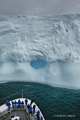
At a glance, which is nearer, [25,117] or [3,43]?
[25,117]

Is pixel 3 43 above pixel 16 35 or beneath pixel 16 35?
beneath

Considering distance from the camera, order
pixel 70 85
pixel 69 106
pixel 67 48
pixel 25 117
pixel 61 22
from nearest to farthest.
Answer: pixel 25 117 → pixel 69 106 → pixel 70 85 → pixel 67 48 → pixel 61 22

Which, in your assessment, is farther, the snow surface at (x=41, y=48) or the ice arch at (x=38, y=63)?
the ice arch at (x=38, y=63)

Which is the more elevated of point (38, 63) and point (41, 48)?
point (41, 48)

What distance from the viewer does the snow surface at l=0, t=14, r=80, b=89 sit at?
551 inches

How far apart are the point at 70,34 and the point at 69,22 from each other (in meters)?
2.35

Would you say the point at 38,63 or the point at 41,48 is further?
the point at 38,63

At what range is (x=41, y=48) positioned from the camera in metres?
15.6

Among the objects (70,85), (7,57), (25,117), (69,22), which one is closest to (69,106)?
(25,117)

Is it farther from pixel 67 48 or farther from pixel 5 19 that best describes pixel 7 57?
pixel 67 48

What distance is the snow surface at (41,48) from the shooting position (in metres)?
14.0

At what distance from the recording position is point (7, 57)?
1587 cm

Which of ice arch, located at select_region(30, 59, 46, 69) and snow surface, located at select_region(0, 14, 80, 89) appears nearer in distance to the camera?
snow surface, located at select_region(0, 14, 80, 89)

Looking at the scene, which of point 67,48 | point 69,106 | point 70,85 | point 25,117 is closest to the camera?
point 25,117
